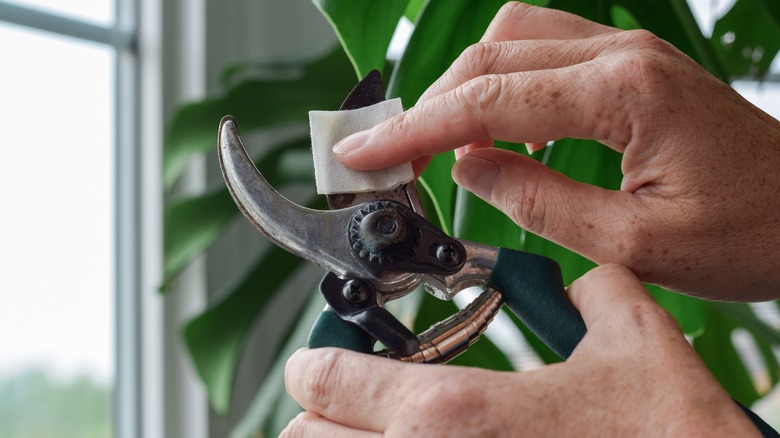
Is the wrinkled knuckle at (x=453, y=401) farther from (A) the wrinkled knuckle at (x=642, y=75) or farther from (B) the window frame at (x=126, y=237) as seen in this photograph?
(B) the window frame at (x=126, y=237)

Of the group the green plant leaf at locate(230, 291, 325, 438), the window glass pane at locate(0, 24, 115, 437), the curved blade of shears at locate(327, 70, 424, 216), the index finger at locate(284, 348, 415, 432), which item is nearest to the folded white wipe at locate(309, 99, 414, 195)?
the curved blade of shears at locate(327, 70, 424, 216)

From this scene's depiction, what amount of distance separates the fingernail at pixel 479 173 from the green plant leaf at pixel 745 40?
730 mm

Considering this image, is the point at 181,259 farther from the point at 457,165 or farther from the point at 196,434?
the point at 457,165

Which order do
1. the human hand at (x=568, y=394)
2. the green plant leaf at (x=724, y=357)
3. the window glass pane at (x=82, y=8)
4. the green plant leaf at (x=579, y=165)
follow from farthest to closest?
the window glass pane at (x=82, y=8), the green plant leaf at (x=724, y=357), the green plant leaf at (x=579, y=165), the human hand at (x=568, y=394)

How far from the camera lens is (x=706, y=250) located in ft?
1.65

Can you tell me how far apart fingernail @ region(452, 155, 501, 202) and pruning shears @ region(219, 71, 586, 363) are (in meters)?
0.05

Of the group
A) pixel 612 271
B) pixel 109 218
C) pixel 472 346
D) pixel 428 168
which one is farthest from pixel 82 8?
pixel 612 271

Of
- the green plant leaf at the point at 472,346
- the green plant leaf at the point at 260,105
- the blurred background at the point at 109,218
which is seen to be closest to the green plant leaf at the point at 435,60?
the green plant leaf at the point at 472,346

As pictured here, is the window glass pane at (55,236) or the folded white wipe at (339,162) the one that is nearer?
the folded white wipe at (339,162)

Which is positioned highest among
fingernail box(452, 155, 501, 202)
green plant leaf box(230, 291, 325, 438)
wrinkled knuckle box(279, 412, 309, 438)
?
fingernail box(452, 155, 501, 202)

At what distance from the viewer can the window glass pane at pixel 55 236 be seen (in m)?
1.32

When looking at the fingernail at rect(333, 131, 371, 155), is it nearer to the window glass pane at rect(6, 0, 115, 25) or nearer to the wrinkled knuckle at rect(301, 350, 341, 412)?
the wrinkled knuckle at rect(301, 350, 341, 412)

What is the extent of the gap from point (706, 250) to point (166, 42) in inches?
50.2

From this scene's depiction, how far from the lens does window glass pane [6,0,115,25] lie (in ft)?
4.67
